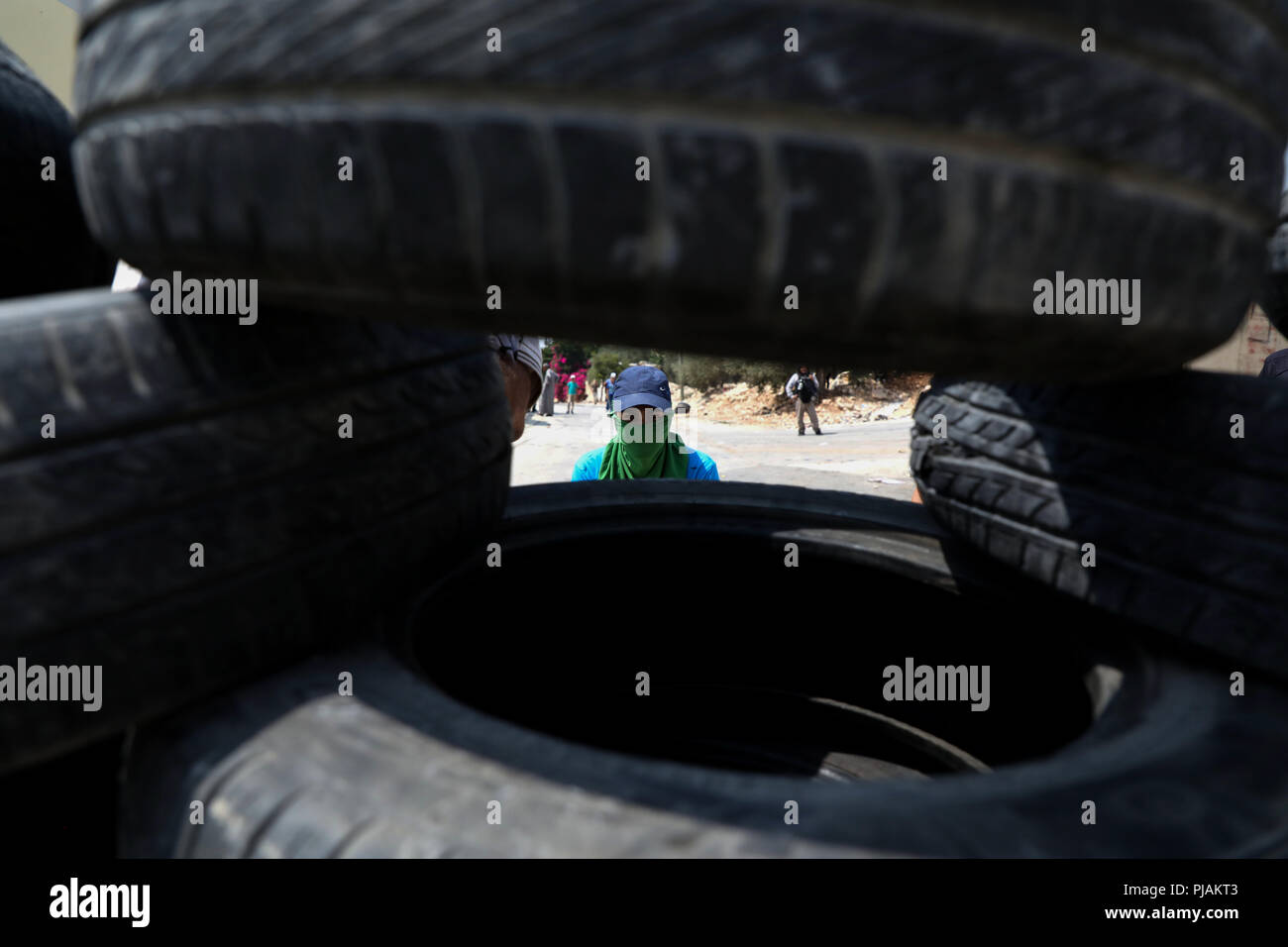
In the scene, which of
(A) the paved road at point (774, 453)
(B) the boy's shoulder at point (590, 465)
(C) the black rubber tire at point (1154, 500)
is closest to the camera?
(C) the black rubber tire at point (1154, 500)

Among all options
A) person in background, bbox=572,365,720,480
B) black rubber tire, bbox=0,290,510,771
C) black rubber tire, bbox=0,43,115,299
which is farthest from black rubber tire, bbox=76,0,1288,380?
person in background, bbox=572,365,720,480

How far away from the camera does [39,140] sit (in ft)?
4.10

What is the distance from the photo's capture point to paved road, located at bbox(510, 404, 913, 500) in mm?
6449

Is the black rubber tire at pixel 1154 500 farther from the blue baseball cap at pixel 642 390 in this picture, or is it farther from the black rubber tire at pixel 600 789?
the blue baseball cap at pixel 642 390

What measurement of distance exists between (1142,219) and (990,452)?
490mm

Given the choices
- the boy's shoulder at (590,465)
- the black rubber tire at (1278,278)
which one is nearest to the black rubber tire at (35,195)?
the boy's shoulder at (590,465)

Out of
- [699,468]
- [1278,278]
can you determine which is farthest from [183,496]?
[1278,278]

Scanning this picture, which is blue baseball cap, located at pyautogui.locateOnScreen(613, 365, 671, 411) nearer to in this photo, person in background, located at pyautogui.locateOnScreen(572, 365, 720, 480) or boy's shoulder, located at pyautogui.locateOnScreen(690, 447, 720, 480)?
person in background, located at pyautogui.locateOnScreen(572, 365, 720, 480)

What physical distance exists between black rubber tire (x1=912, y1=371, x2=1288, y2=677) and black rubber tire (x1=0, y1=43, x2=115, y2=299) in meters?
1.43

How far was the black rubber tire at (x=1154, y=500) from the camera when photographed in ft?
2.74

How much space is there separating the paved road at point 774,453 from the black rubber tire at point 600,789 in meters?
3.48

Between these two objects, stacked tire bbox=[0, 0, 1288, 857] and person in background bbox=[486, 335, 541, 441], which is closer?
stacked tire bbox=[0, 0, 1288, 857]

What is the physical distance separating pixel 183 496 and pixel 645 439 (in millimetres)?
2158

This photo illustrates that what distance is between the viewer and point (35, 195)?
1237 millimetres
